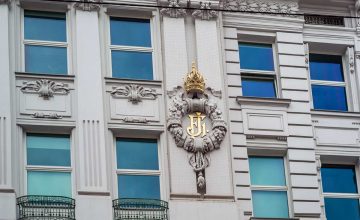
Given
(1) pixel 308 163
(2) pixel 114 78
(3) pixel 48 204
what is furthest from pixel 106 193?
(1) pixel 308 163

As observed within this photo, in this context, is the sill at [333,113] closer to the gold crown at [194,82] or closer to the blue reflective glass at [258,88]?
the blue reflective glass at [258,88]

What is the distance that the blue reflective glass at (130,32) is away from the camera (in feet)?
94.7

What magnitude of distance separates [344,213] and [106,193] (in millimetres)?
7034

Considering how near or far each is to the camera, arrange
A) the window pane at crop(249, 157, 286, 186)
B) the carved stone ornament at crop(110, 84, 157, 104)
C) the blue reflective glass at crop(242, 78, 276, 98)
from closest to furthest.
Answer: the carved stone ornament at crop(110, 84, 157, 104)
the window pane at crop(249, 157, 286, 186)
the blue reflective glass at crop(242, 78, 276, 98)

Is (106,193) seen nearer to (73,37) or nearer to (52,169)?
(52,169)

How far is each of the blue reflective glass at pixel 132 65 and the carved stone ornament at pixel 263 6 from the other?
10.1 feet

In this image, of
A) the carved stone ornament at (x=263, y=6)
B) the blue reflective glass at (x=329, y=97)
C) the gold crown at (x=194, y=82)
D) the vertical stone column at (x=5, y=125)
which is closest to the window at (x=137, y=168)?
the gold crown at (x=194, y=82)

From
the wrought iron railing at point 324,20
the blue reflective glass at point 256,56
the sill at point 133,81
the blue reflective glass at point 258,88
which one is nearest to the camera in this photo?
the sill at point 133,81

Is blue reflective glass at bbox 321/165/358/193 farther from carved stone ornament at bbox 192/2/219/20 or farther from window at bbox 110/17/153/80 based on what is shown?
window at bbox 110/17/153/80

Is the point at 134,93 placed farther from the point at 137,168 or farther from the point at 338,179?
the point at 338,179

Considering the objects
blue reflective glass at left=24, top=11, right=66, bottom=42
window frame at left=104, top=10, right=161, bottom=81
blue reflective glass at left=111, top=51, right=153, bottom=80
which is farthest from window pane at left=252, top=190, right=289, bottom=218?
blue reflective glass at left=24, top=11, right=66, bottom=42

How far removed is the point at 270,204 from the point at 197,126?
2926mm

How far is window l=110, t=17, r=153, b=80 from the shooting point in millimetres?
28422

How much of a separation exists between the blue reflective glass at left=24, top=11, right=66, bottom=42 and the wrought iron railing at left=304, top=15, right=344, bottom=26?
749 centimetres
